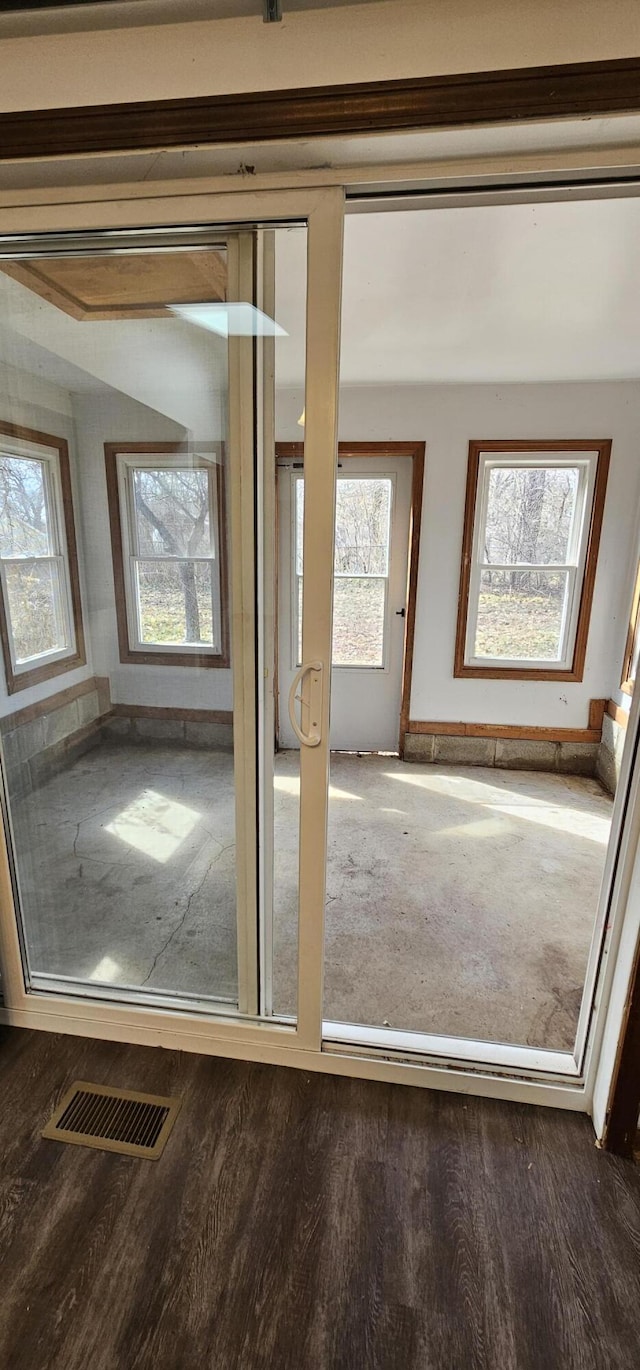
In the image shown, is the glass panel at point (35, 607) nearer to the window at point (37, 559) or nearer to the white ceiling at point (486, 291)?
the window at point (37, 559)

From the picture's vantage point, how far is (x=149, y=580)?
1.45 metres

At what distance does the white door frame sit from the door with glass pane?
5cm

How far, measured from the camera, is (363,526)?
397 cm

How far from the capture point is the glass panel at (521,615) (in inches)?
153

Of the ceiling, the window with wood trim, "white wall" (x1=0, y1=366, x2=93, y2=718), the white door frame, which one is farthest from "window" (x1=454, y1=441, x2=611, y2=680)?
"white wall" (x1=0, y1=366, x2=93, y2=718)

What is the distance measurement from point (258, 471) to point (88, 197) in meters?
0.67

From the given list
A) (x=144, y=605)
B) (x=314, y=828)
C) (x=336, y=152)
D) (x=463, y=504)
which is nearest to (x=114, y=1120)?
(x=314, y=828)

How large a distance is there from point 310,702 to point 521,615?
3.01 metres

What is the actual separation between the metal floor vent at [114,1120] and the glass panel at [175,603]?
122 cm

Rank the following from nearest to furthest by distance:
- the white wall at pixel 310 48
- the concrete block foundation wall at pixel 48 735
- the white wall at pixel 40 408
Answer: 1. the white wall at pixel 310 48
2. the white wall at pixel 40 408
3. the concrete block foundation wall at pixel 48 735

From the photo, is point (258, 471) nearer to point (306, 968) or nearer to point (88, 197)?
point (88, 197)

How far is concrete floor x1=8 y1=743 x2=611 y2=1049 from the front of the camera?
160 centimetres

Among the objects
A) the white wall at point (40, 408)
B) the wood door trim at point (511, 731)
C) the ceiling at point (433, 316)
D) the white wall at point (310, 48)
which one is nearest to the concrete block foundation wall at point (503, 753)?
the wood door trim at point (511, 731)

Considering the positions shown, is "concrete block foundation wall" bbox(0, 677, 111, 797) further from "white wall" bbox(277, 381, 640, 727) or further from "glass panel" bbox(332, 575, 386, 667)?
"white wall" bbox(277, 381, 640, 727)
